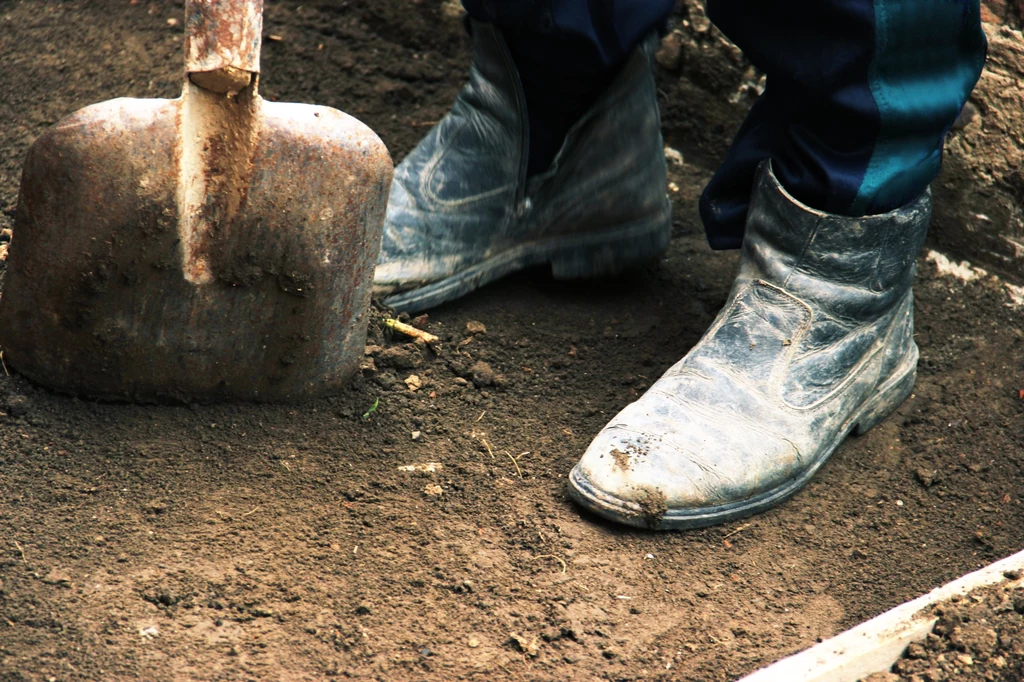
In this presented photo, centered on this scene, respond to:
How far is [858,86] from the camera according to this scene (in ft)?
4.49

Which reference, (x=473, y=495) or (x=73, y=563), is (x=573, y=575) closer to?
(x=473, y=495)

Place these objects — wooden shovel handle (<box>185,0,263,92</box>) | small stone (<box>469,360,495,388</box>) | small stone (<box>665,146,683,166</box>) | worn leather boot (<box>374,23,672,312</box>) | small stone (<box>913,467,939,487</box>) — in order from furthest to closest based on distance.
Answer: small stone (<box>665,146,683,166</box>), worn leather boot (<box>374,23,672,312</box>), small stone (<box>469,360,495,388</box>), small stone (<box>913,467,939,487</box>), wooden shovel handle (<box>185,0,263,92</box>)

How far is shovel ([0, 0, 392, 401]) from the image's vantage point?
1.30 metres

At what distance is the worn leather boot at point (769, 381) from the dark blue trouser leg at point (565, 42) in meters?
0.38

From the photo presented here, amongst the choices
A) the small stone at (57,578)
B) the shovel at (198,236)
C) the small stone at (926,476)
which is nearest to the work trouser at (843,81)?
the small stone at (926,476)

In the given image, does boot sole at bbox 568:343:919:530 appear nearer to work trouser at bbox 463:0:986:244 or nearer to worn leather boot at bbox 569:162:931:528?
worn leather boot at bbox 569:162:931:528

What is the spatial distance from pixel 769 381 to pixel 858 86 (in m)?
0.48

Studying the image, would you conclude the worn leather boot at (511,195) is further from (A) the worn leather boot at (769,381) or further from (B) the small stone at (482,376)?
(A) the worn leather boot at (769,381)

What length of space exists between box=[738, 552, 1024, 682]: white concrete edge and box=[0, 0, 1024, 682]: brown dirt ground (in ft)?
0.35

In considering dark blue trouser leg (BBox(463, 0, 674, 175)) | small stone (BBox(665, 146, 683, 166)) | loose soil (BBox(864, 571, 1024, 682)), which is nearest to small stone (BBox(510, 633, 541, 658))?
loose soil (BBox(864, 571, 1024, 682))

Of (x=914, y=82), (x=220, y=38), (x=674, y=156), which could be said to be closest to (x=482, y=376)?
(x=220, y=38)

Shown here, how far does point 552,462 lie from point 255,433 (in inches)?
18.7

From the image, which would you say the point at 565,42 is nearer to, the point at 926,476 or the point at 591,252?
the point at 591,252

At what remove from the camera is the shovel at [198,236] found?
4.26ft
